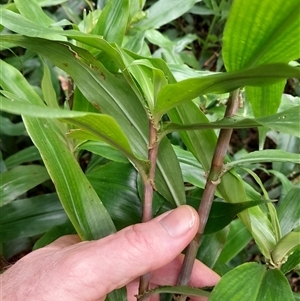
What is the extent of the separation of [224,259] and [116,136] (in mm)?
490

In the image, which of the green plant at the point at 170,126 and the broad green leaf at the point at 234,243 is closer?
the green plant at the point at 170,126

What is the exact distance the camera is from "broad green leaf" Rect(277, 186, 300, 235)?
1.93 ft

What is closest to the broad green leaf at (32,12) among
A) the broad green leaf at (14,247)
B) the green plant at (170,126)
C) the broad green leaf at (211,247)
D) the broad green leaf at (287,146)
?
the green plant at (170,126)

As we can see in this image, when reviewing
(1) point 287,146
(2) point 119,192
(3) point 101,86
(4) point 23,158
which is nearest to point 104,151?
(2) point 119,192

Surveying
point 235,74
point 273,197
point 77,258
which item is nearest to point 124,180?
point 77,258

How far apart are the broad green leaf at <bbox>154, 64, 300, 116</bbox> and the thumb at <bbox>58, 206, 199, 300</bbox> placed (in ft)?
0.46

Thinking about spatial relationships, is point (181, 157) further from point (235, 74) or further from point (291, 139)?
point (291, 139)

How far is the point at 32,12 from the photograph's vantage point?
2.33 feet

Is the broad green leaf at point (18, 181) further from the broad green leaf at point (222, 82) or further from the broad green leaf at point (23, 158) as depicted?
the broad green leaf at point (222, 82)

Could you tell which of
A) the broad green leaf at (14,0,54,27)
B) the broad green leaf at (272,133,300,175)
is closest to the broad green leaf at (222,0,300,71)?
the broad green leaf at (14,0,54,27)

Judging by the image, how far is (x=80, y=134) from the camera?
51 cm

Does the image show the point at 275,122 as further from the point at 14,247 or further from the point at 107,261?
the point at 14,247

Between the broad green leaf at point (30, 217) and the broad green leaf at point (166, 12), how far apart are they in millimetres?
446

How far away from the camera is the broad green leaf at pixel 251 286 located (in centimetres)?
46
